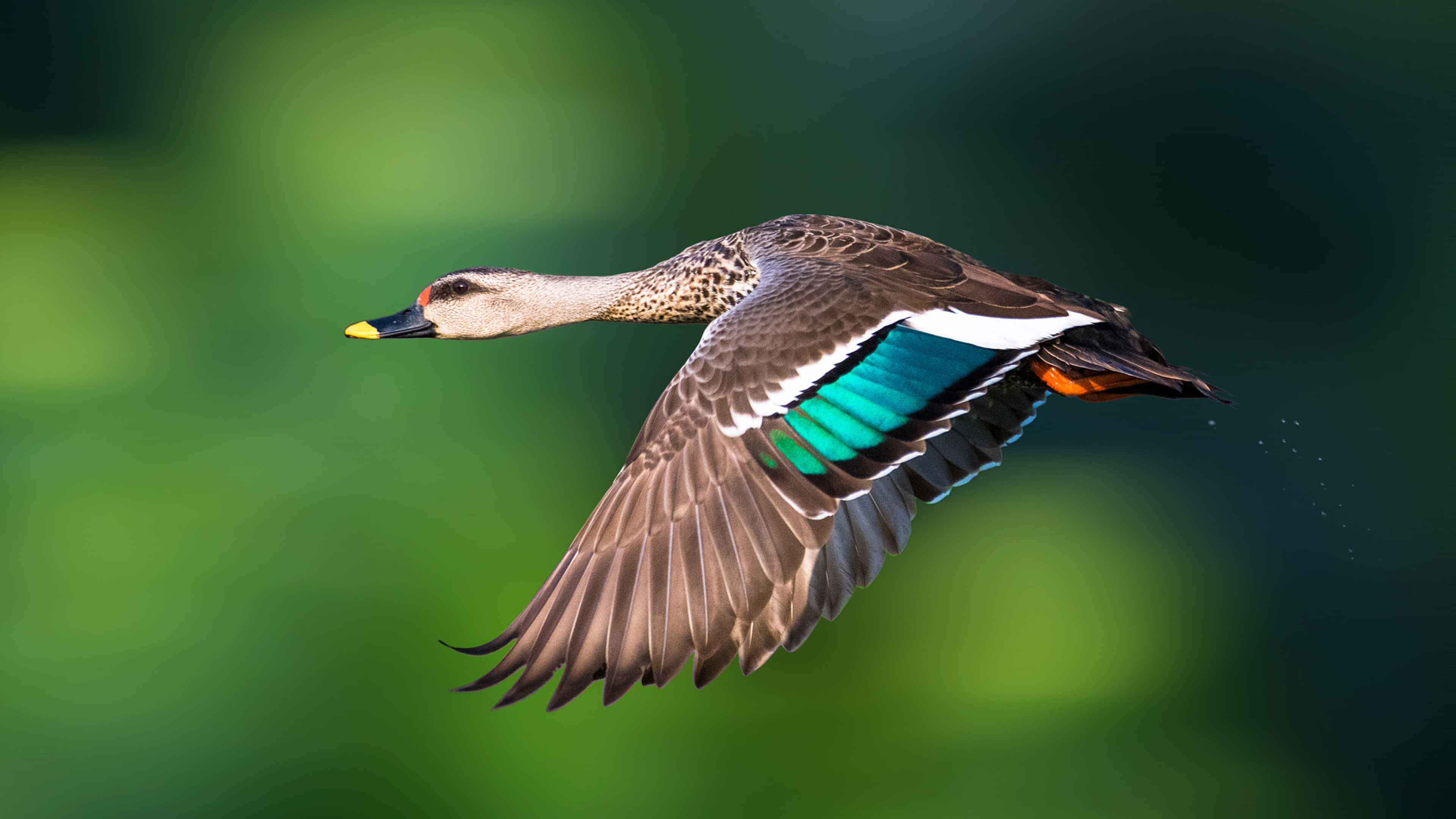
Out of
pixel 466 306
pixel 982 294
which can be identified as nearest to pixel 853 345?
pixel 982 294

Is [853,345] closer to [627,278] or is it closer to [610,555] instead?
[610,555]

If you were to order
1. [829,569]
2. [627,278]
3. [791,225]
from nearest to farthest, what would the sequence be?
[829,569] → [791,225] → [627,278]

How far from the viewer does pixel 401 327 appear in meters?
3.08

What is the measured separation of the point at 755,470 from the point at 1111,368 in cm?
73

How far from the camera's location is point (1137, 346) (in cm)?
238

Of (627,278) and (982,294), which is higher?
(982,294)

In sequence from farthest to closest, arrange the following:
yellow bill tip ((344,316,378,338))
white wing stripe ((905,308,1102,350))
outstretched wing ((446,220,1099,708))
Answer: yellow bill tip ((344,316,378,338)) → white wing stripe ((905,308,1102,350)) → outstretched wing ((446,220,1099,708))

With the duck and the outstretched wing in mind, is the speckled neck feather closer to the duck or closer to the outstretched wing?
the duck

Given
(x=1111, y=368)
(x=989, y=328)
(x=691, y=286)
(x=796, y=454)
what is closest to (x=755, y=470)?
(x=796, y=454)

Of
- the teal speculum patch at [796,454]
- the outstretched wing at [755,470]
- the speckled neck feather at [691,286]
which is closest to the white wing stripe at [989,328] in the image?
the outstretched wing at [755,470]

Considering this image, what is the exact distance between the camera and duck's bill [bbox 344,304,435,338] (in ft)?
10.1

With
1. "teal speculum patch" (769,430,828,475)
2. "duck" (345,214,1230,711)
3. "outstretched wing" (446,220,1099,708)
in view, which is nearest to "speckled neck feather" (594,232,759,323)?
"duck" (345,214,1230,711)

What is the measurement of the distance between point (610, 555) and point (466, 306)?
136 cm

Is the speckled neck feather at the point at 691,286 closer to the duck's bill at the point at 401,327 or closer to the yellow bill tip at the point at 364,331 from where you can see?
the duck's bill at the point at 401,327
